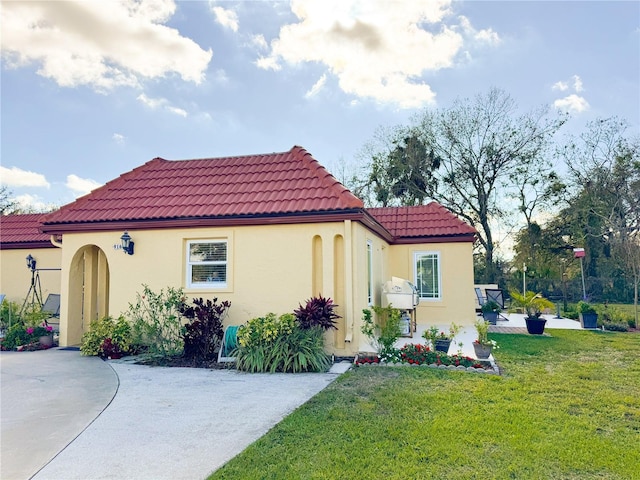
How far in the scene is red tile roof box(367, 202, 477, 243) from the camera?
1409 cm

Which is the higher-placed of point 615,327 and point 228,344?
point 228,344

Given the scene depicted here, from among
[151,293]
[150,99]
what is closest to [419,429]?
[151,293]

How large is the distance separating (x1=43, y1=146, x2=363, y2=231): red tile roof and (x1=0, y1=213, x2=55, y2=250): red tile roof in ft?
15.8

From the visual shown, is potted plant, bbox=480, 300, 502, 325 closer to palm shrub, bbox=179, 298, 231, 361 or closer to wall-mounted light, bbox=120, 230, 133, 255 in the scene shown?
palm shrub, bbox=179, 298, 231, 361

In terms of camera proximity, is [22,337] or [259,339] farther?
[22,337]

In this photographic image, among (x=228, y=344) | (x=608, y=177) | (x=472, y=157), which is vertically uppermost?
(x=472, y=157)

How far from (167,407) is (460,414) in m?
3.84

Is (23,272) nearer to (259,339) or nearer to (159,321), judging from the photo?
(159,321)

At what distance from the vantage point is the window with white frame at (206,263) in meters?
9.58

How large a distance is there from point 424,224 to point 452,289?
8.16ft

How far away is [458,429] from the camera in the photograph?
457cm

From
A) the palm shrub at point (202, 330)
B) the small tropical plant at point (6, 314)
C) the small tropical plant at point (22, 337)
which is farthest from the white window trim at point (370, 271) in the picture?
the small tropical plant at point (6, 314)

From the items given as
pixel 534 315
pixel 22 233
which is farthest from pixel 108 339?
pixel 534 315

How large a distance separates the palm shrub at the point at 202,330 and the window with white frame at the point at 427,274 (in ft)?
25.9
